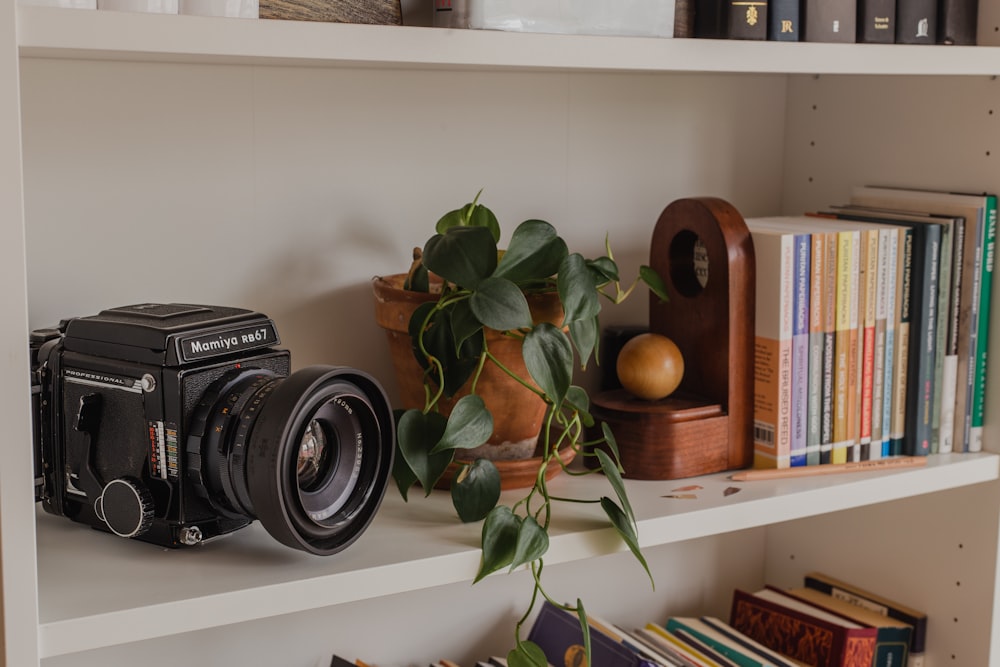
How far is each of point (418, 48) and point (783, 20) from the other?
1.18 feet

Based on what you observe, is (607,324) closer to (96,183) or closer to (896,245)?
(896,245)

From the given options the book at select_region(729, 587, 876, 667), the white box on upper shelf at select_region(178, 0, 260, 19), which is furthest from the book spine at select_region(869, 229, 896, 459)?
the white box on upper shelf at select_region(178, 0, 260, 19)

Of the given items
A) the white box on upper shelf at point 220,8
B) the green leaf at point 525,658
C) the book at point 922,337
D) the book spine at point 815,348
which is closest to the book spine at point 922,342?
the book at point 922,337

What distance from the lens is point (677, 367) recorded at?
43.3 inches

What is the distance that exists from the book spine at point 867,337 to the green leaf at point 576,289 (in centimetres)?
34

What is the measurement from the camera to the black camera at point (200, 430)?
2.66 ft

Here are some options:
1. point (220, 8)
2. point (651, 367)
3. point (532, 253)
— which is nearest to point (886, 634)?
point (651, 367)

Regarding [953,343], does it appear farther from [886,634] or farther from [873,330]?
[886,634]

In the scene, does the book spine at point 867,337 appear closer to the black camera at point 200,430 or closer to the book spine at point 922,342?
the book spine at point 922,342

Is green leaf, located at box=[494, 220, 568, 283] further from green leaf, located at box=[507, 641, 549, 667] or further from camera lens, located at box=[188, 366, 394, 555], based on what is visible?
green leaf, located at box=[507, 641, 549, 667]

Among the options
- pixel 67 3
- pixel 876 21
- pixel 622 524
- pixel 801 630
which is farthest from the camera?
pixel 801 630

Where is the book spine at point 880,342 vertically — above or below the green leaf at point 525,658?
above

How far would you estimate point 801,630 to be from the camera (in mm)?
1255

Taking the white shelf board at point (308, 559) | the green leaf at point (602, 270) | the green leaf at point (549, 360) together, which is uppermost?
the green leaf at point (602, 270)
